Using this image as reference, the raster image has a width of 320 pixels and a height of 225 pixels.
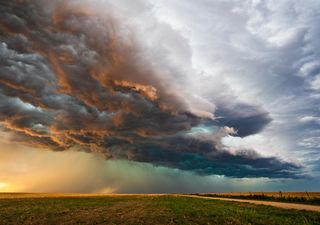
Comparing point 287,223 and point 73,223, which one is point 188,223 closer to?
point 287,223

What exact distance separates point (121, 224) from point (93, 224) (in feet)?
8.15

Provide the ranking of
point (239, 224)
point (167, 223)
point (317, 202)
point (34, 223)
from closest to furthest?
point (239, 224) < point (167, 223) < point (34, 223) < point (317, 202)

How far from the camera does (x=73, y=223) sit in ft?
81.2

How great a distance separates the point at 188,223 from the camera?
22938 millimetres

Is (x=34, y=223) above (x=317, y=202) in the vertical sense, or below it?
below

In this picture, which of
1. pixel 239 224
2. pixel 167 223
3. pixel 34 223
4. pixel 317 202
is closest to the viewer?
Answer: pixel 239 224

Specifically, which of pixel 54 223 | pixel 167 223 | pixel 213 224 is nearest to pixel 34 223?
pixel 54 223

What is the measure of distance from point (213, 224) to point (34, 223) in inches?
623

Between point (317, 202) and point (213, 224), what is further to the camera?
point (317, 202)

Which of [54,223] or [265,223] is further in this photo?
[54,223]

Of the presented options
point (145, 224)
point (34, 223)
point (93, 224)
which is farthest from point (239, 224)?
point (34, 223)

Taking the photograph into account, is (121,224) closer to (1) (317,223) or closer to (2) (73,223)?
(2) (73,223)

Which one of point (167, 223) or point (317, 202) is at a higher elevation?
point (317, 202)

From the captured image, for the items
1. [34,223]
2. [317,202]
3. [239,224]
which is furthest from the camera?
[317,202]
